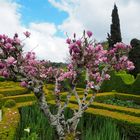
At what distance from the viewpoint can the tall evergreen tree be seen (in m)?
42.5

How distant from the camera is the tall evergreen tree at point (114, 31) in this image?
42.5 m

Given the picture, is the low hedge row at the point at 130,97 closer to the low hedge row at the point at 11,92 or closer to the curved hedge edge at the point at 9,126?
the low hedge row at the point at 11,92

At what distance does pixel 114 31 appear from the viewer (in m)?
42.8

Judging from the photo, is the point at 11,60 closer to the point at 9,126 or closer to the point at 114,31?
the point at 9,126

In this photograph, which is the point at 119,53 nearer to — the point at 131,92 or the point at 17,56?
the point at 17,56

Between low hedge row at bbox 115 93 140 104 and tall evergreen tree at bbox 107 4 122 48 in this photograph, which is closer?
low hedge row at bbox 115 93 140 104

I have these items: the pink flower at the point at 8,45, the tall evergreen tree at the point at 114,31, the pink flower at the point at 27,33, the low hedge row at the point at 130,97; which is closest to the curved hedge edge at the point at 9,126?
the pink flower at the point at 8,45

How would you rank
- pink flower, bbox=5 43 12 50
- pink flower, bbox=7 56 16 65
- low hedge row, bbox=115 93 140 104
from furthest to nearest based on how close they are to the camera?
low hedge row, bbox=115 93 140 104
pink flower, bbox=5 43 12 50
pink flower, bbox=7 56 16 65

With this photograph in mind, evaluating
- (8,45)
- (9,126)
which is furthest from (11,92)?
(8,45)

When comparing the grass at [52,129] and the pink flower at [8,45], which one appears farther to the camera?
the grass at [52,129]

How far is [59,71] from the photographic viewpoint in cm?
1001

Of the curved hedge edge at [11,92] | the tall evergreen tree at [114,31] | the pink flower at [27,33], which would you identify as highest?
the tall evergreen tree at [114,31]

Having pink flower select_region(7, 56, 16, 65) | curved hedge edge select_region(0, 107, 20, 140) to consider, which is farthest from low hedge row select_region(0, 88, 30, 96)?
pink flower select_region(7, 56, 16, 65)

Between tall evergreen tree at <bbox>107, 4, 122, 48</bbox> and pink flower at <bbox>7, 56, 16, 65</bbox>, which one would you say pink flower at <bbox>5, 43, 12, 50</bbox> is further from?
tall evergreen tree at <bbox>107, 4, 122, 48</bbox>
